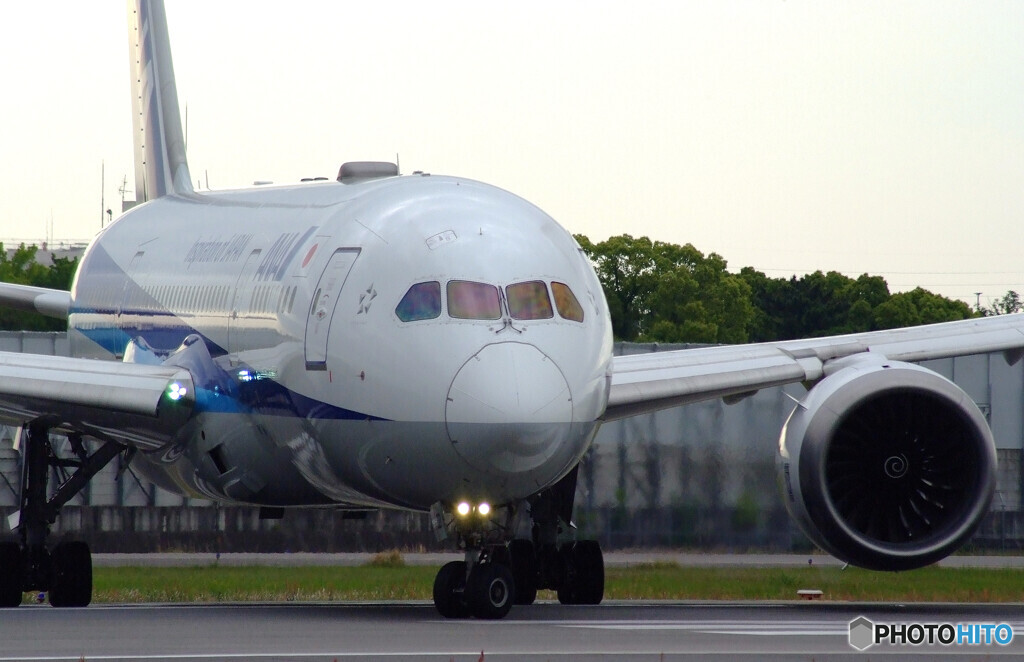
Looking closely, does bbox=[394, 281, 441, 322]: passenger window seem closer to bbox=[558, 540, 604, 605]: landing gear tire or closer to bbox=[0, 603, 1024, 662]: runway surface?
bbox=[0, 603, 1024, 662]: runway surface

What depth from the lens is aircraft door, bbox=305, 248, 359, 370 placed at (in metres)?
16.5

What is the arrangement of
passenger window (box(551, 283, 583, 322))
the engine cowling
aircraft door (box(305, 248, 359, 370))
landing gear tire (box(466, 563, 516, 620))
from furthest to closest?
the engine cowling, aircraft door (box(305, 248, 359, 370)), landing gear tire (box(466, 563, 516, 620)), passenger window (box(551, 283, 583, 322))

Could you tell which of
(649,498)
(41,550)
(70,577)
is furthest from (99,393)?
(649,498)

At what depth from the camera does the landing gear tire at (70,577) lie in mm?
20406

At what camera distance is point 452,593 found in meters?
16.4

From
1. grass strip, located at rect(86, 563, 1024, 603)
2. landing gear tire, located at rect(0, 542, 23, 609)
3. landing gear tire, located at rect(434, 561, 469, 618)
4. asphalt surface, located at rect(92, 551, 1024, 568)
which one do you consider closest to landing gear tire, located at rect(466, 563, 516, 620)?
landing gear tire, located at rect(434, 561, 469, 618)

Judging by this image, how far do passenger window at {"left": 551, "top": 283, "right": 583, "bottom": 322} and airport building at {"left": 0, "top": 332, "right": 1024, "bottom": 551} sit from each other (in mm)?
14411

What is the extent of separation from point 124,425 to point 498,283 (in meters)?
5.70

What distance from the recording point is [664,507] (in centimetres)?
3125

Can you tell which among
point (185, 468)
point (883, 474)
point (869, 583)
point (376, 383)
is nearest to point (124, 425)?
point (185, 468)

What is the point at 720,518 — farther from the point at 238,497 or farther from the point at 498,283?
the point at 498,283

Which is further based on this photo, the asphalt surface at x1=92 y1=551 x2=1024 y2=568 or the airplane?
the asphalt surface at x1=92 y1=551 x2=1024 y2=568

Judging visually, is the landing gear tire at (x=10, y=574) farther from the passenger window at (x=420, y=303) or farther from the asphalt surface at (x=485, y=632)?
the passenger window at (x=420, y=303)

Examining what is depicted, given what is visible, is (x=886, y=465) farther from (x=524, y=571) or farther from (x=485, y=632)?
(x=485, y=632)
